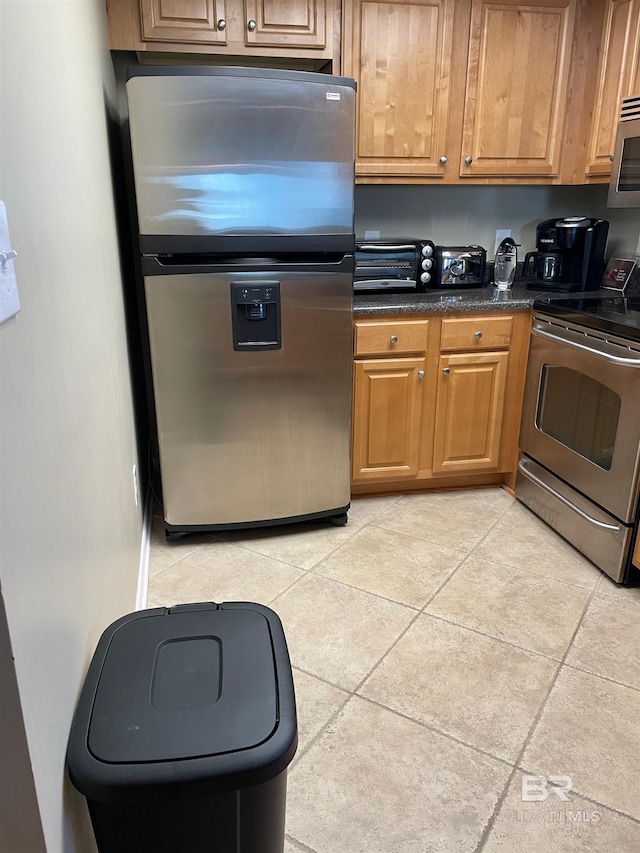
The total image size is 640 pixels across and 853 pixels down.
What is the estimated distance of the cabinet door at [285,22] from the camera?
93.4 inches

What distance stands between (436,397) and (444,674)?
1.29 m

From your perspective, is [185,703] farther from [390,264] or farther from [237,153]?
[390,264]

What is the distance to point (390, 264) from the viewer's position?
2.77 meters

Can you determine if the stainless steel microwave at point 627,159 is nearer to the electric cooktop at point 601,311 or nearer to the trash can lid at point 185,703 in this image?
the electric cooktop at point 601,311

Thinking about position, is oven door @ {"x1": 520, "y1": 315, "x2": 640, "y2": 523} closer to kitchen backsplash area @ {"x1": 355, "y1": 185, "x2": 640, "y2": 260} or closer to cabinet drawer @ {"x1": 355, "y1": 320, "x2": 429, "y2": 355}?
cabinet drawer @ {"x1": 355, "y1": 320, "x2": 429, "y2": 355}

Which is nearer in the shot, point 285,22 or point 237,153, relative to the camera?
point 237,153

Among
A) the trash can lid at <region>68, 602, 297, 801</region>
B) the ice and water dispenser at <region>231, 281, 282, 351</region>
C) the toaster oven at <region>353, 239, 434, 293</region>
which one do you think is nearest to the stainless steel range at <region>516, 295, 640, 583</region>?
the toaster oven at <region>353, 239, 434, 293</region>

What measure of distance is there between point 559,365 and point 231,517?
1432 millimetres

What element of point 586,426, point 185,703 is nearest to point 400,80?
point 586,426

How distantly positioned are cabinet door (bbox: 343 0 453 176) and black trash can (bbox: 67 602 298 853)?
7.40ft

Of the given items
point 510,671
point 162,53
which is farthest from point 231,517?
point 162,53

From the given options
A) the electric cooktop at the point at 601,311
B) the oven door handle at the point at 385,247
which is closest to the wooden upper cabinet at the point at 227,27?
the oven door handle at the point at 385,247

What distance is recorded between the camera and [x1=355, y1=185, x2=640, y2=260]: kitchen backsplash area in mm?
3035

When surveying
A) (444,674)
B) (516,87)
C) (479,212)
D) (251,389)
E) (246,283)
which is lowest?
(444,674)
